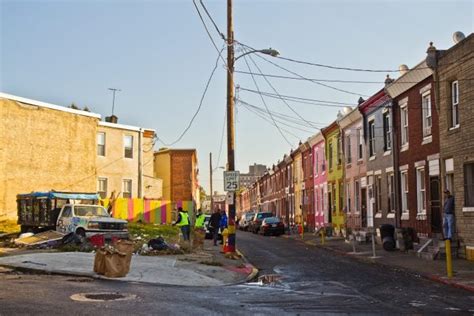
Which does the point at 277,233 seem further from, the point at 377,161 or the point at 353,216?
the point at 377,161

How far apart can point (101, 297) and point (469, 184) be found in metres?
13.7

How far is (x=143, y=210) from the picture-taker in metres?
43.9

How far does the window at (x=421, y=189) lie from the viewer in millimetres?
23853

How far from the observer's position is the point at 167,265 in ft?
56.3

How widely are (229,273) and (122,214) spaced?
2648 centimetres

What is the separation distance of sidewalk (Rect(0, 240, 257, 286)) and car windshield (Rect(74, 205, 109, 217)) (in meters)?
6.41

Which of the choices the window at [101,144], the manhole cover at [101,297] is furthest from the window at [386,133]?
the window at [101,144]

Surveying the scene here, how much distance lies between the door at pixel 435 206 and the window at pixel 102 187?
26.4m

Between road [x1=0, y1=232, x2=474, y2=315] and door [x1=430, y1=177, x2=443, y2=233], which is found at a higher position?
door [x1=430, y1=177, x2=443, y2=233]

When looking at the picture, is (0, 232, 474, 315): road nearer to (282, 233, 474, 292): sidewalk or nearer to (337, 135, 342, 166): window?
(282, 233, 474, 292): sidewalk

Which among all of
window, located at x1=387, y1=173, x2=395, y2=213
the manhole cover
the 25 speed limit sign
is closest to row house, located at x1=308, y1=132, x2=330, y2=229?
window, located at x1=387, y1=173, x2=395, y2=213

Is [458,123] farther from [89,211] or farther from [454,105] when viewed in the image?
[89,211]

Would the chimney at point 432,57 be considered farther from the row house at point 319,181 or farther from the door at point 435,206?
the row house at point 319,181

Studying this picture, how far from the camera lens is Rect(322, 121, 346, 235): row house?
3708 cm
